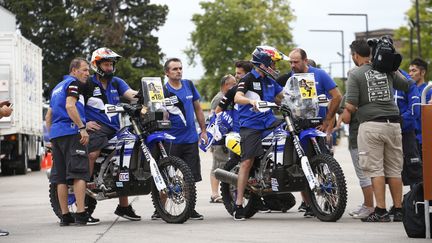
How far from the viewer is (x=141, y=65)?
8475cm

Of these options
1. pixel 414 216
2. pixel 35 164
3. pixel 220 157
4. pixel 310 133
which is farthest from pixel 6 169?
pixel 414 216

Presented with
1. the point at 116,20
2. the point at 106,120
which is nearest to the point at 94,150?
the point at 106,120

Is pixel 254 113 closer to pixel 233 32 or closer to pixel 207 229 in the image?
pixel 207 229

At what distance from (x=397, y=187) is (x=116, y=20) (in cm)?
7128

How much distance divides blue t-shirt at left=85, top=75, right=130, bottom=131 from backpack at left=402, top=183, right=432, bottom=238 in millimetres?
4022

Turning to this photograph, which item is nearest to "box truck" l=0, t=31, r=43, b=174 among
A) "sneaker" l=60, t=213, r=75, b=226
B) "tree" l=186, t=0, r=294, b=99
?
"sneaker" l=60, t=213, r=75, b=226

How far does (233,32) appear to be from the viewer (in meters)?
102

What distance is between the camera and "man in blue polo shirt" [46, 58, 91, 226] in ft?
40.0

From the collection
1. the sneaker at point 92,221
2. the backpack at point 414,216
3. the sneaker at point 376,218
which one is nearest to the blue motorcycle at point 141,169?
the sneaker at point 92,221

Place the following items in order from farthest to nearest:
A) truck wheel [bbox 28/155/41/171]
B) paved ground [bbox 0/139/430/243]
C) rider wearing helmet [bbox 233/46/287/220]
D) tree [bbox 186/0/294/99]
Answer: tree [bbox 186/0/294/99] → truck wheel [bbox 28/155/41/171] → rider wearing helmet [bbox 233/46/287/220] → paved ground [bbox 0/139/430/243]

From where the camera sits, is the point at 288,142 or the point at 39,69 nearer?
the point at 288,142

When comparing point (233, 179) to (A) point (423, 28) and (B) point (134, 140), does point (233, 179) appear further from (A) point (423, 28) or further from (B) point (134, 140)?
(A) point (423, 28)

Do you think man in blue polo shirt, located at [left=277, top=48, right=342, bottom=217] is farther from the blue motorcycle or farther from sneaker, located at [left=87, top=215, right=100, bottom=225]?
sneaker, located at [left=87, top=215, right=100, bottom=225]

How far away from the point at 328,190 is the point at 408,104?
5.71 feet
